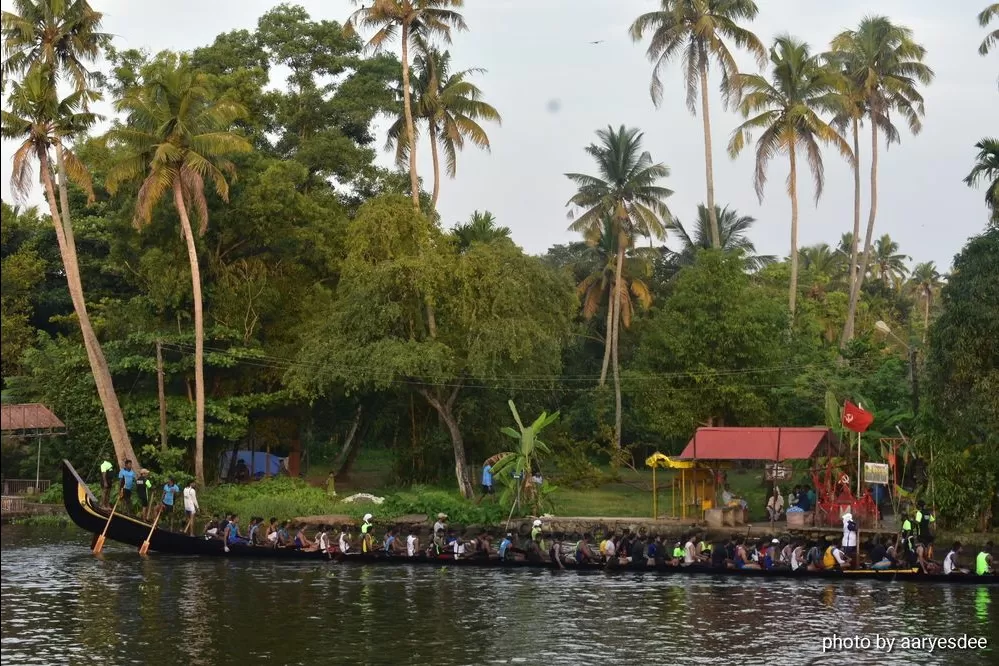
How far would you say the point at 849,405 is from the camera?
34.2 metres

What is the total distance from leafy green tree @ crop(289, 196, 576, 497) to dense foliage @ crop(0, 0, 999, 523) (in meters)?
0.12

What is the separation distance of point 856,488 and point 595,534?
9001 millimetres

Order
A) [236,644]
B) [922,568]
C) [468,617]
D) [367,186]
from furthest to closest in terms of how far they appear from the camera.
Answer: [367,186] → [922,568] → [468,617] → [236,644]

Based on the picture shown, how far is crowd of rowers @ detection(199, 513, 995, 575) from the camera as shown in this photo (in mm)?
28719

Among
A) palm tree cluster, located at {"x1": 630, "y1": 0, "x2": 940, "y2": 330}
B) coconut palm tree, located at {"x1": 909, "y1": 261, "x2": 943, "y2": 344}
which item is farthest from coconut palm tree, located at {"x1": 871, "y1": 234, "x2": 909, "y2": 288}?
palm tree cluster, located at {"x1": 630, "y1": 0, "x2": 940, "y2": 330}

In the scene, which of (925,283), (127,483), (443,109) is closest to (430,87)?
(443,109)

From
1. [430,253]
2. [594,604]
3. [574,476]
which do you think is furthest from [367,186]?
[594,604]

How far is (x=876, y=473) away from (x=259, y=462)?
34.9 m

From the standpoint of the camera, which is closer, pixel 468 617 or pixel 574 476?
pixel 468 617

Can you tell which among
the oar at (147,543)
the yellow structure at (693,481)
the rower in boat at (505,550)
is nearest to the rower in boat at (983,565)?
the yellow structure at (693,481)

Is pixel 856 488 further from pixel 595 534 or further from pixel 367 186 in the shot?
pixel 367 186

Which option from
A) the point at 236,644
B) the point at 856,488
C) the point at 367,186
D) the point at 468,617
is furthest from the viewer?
the point at 367,186

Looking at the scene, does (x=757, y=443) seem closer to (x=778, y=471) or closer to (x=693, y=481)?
(x=778, y=471)

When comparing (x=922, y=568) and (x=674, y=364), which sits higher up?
(x=674, y=364)
